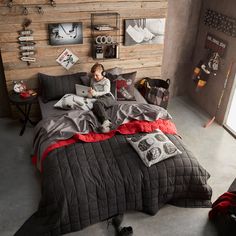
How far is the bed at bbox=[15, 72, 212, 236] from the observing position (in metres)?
2.42

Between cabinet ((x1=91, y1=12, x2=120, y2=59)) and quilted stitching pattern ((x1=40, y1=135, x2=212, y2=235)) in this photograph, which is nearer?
quilted stitching pattern ((x1=40, y1=135, x2=212, y2=235))

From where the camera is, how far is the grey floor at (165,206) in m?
2.53

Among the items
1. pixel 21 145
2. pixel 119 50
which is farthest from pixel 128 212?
pixel 119 50

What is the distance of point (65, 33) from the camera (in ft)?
11.6

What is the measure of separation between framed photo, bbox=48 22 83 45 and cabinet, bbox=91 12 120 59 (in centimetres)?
19

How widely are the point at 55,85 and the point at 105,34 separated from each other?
2.99 ft

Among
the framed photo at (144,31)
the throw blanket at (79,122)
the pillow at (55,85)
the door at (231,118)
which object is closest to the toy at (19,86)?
the pillow at (55,85)

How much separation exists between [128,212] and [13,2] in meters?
2.54

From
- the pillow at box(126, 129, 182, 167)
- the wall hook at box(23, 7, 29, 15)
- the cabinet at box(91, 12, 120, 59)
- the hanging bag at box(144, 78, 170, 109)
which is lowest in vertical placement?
the hanging bag at box(144, 78, 170, 109)

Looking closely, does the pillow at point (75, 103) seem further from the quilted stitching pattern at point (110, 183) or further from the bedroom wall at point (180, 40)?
the bedroom wall at point (180, 40)

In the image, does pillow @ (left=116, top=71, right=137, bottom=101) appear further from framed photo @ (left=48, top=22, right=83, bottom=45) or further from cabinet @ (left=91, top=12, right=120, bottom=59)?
framed photo @ (left=48, top=22, right=83, bottom=45)

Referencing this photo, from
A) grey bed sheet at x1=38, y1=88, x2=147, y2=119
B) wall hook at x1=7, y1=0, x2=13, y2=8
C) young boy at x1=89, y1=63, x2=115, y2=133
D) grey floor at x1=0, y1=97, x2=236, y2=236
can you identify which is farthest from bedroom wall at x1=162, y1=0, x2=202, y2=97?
wall hook at x1=7, y1=0, x2=13, y2=8

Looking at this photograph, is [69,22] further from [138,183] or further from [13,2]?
[138,183]

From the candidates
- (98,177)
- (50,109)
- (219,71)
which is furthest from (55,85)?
(219,71)
